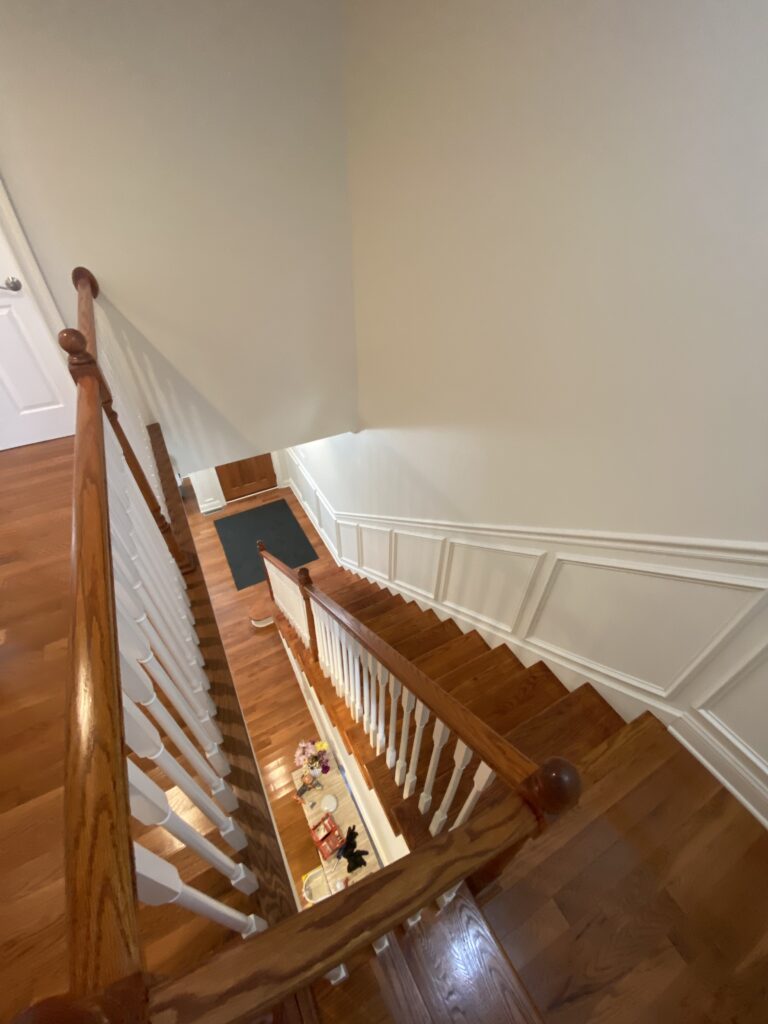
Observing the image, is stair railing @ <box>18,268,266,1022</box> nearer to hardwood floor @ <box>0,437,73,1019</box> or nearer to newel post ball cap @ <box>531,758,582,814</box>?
hardwood floor @ <box>0,437,73,1019</box>

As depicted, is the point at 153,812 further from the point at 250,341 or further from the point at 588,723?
the point at 250,341

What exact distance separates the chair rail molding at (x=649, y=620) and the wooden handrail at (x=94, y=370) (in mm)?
1571

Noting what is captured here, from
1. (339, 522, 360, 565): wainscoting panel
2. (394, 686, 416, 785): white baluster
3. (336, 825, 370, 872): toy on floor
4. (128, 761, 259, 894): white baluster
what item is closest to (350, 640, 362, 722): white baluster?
(394, 686, 416, 785): white baluster

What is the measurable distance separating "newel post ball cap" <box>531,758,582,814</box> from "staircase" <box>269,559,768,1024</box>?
0.31ft

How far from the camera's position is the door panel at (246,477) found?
6.84 m

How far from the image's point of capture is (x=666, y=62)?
988 mm

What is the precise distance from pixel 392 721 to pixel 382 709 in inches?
6.2

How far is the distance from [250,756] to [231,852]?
318 mm

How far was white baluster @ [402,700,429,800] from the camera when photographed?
1.20m

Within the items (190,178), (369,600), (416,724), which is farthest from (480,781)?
(190,178)

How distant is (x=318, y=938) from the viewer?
0.53 metres

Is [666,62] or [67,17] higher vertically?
[67,17]

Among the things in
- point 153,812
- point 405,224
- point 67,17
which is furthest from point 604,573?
point 67,17

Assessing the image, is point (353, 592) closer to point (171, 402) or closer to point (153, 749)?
point (171, 402)
